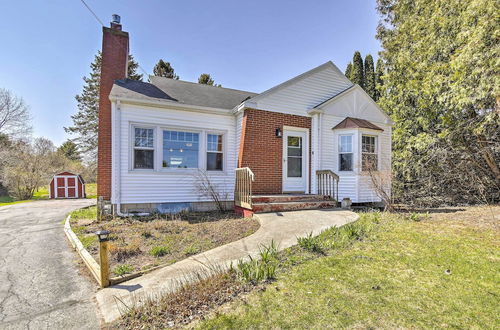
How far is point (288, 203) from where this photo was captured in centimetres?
775

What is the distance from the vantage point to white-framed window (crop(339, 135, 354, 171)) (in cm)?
953

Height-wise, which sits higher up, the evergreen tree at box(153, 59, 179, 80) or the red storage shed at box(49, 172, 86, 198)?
the evergreen tree at box(153, 59, 179, 80)

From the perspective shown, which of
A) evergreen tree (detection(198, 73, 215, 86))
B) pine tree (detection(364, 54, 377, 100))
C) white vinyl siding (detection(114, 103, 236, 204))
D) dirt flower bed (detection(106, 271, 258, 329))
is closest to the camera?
dirt flower bed (detection(106, 271, 258, 329))

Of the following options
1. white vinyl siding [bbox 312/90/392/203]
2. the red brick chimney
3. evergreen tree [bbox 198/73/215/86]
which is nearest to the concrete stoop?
white vinyl siding [bbox 312/90/392/203]

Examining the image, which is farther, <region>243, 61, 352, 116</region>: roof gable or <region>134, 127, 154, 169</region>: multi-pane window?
<region>243, 61, 352, 116</region>: roof gable

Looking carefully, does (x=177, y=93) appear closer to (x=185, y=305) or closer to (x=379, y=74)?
(x=185, y=305)

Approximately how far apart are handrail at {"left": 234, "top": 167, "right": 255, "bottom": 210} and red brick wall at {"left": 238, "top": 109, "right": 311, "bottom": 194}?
458 millimetres

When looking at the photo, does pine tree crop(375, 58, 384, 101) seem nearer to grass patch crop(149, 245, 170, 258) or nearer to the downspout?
the downspout

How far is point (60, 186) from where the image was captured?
1916cm

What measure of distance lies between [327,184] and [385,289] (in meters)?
6.25

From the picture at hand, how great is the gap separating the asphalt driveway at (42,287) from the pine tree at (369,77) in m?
24.0

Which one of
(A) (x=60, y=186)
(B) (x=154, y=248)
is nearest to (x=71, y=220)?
(B) (x=154, y=248)

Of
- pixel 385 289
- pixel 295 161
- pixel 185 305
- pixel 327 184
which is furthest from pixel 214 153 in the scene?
pixel 385 289

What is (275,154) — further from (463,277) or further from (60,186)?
(60,186)
